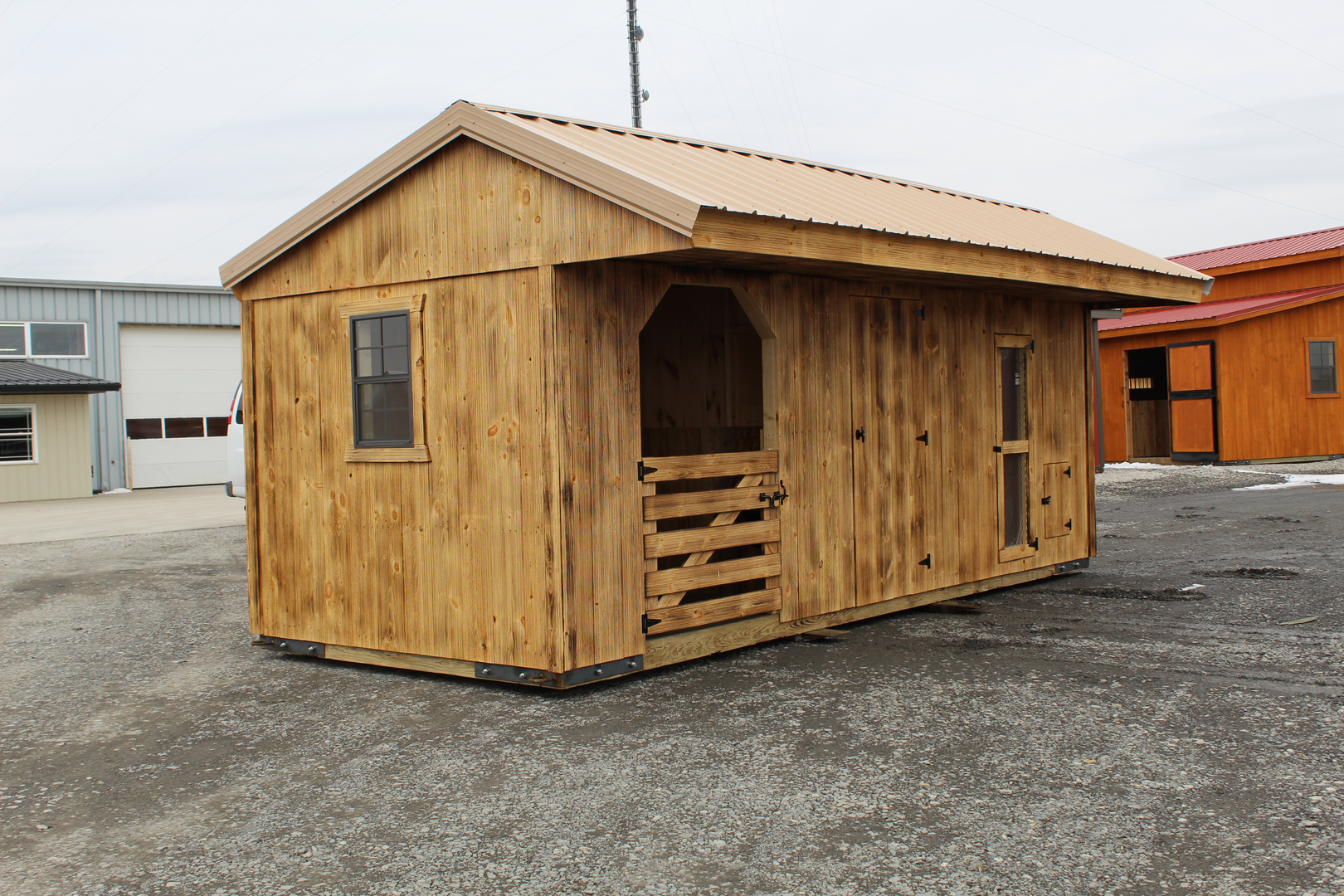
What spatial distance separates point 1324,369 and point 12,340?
2578 cm

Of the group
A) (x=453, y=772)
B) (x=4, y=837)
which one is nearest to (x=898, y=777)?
(x=453, y=772)

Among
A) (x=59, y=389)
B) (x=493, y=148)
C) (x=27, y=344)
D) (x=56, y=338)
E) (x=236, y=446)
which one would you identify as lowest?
(x=236, y=446)

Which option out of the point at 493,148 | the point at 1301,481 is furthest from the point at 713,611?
the point at 1301,481

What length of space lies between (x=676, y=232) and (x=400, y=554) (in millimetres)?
2518

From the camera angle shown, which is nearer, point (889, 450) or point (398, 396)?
point (398, 396)

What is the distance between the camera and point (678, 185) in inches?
217

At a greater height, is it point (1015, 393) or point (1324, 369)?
point (1324, 369)

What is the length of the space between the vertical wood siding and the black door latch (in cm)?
2007

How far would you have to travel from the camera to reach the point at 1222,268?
2500cm

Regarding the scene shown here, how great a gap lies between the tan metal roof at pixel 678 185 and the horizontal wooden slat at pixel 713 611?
2.18 m

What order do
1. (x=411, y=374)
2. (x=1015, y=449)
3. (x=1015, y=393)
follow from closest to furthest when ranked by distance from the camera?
(x=411, y=374) → (x=1015, y=449) → (x=1015, y=393)

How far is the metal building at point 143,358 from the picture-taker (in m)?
24.0

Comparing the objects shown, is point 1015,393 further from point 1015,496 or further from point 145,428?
point 145,428

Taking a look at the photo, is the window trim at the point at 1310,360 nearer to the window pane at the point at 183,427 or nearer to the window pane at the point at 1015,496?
the window pane at the point at 1015,496
